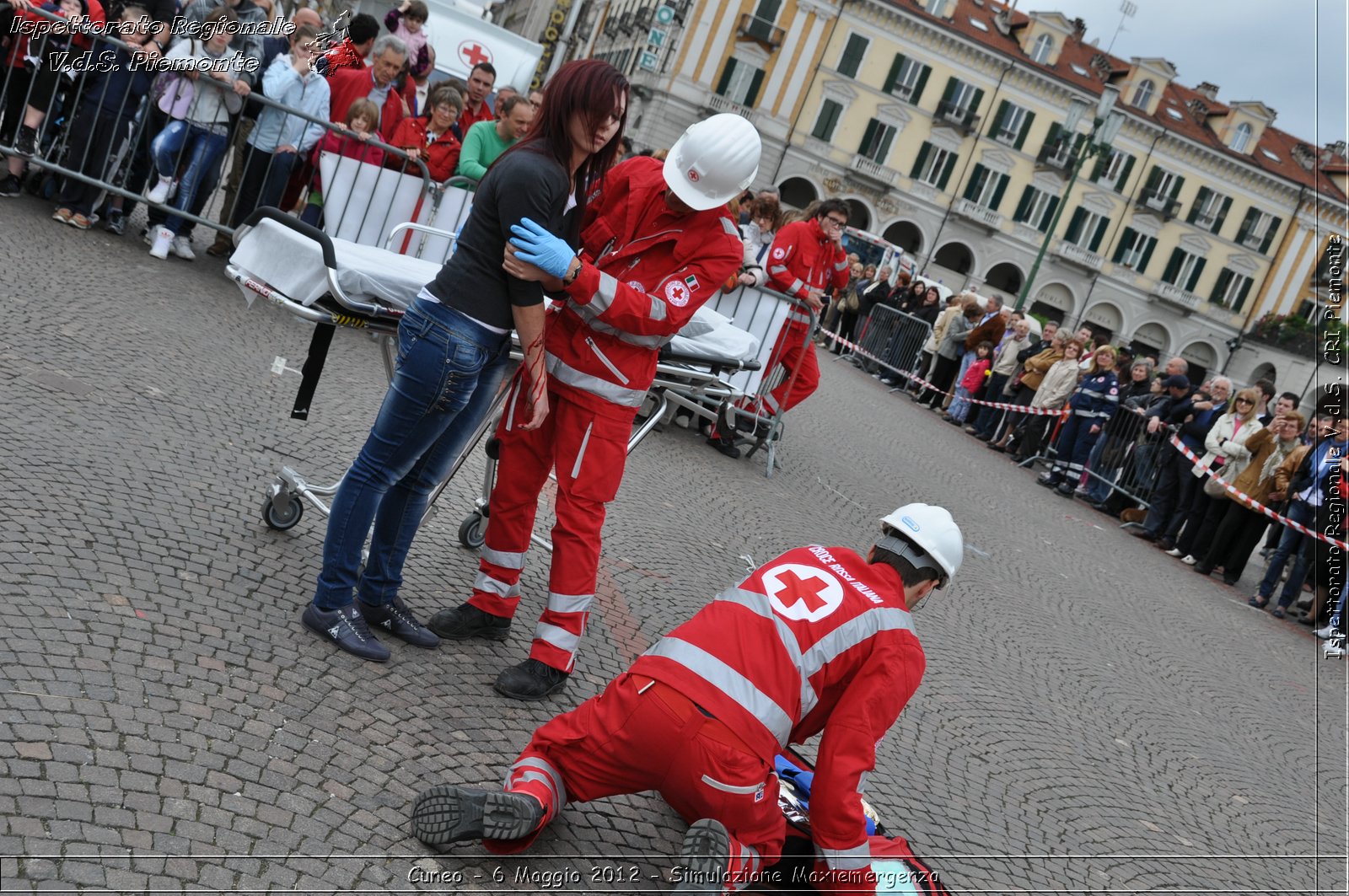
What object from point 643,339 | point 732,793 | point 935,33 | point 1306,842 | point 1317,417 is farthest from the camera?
point 935,33

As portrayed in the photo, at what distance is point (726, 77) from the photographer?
187ft

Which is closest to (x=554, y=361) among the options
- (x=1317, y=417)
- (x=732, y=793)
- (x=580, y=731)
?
(x=580, y=731)

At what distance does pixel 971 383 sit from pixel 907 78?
142ft

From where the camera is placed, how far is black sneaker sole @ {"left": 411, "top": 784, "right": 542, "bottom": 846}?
3.06 metres

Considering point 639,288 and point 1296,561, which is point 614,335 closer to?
point 639,288

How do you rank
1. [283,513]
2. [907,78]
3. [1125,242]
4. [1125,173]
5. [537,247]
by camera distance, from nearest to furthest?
1. [537,247]
2. [283,513]
3. [907,78]
4. [1125,173]
5. [1125,242]

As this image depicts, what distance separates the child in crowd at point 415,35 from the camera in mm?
11586

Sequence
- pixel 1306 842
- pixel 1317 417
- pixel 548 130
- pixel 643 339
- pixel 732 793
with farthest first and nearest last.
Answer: pixel 1317 417
pixel 1306 842
pixel 643 339
pixel 548 130
pixel 732 793

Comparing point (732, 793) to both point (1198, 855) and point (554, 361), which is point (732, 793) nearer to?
point (554, 361)

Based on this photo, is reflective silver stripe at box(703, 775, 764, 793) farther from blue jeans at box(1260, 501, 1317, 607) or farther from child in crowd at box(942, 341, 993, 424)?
child in crowd at box(942, 341, 993, 424)

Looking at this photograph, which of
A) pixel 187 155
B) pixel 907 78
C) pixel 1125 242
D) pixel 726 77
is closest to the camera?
pixel 187 155

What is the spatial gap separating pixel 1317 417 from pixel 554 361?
10794 millimetres

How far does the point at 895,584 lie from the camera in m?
3.54

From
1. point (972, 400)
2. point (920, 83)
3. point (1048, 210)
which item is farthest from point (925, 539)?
point (1048, 210)
